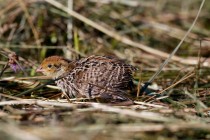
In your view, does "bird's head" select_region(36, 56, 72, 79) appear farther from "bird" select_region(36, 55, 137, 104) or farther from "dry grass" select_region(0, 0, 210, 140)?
"dry grass" select_region(0, 0, 210, 140)

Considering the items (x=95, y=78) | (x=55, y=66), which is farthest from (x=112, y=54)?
(x=95, y=78)

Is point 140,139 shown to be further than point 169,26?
No

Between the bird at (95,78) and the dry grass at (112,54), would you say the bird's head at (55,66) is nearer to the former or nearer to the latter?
the bird at (95,78)

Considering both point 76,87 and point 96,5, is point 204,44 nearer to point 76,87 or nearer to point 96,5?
point 96,5

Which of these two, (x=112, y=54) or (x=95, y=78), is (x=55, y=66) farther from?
(x=112, y=54)

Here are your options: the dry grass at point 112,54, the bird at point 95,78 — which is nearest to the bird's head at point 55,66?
the bird at point 95,78

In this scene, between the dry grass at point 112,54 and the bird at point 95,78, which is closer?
the dry grass at point 112,54

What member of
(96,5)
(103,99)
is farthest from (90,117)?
(96,5)

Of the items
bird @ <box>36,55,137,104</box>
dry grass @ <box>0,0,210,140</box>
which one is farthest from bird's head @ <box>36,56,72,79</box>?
dry grass @ <box>0,0,210,140</box>
